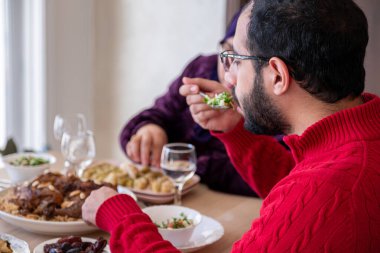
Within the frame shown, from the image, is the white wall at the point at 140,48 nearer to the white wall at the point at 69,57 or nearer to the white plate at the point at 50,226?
the white wall at the point at 69,57

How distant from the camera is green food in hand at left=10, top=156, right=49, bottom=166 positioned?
175 centimetres

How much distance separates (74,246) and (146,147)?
766 mm

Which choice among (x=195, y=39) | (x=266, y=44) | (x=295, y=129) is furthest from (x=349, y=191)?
(x=195, y=39)

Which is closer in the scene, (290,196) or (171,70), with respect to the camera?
(290,196)

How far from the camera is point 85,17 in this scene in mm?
3264

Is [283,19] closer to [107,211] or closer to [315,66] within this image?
[315,66]

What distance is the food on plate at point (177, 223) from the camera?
4.50 ft

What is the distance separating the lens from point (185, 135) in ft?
7.41

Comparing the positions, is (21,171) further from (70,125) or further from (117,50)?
(117,50)

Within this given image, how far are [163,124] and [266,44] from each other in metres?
1.16

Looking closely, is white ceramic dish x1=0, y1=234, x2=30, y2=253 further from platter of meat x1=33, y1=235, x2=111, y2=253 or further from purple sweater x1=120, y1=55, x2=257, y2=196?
purple sweater x1=120, y1=55, x2=257, y2=196

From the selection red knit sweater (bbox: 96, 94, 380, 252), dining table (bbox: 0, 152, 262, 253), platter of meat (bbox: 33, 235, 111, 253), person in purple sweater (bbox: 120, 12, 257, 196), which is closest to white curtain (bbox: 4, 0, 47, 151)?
person in purple sweater (bbox: 120, 12, 257, 196)

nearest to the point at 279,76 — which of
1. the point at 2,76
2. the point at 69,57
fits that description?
the point at 2,76

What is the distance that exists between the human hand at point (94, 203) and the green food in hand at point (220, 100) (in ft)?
1.41
